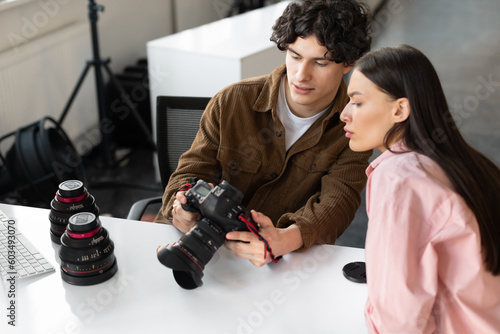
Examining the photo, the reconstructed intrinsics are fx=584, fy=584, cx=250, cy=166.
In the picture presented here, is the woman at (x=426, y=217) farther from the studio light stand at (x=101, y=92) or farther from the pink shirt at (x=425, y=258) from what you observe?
the studio light stand at (x=101, y=92)

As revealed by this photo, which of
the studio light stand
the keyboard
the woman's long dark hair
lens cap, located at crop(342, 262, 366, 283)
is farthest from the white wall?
the woman's long dark hair

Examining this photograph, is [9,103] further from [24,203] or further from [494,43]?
[494,43]

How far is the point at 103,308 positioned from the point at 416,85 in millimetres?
783

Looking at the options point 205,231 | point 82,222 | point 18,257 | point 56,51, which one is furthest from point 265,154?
point 56,51

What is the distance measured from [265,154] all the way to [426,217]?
722mm

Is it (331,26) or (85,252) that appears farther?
(331,26)

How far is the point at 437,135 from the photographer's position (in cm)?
111

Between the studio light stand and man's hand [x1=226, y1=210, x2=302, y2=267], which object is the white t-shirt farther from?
the studio light stand

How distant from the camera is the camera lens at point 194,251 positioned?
1238 millimetres

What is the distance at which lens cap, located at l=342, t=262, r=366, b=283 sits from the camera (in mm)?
1320

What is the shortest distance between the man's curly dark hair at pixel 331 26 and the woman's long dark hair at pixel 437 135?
39 centimetres

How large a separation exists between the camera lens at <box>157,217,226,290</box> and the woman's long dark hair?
0.45 metres

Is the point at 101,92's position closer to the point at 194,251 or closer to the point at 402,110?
the point at 194,251

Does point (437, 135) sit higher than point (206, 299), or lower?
higher
